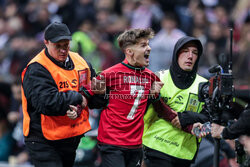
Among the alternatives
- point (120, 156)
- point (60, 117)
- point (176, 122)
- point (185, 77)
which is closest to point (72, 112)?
point (60, 117)

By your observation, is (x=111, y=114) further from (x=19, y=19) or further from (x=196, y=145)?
(x=19, y=19)

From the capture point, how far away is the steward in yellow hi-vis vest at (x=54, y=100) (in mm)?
4543

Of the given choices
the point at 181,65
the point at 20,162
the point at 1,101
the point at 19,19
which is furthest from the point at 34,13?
the point at 181,65

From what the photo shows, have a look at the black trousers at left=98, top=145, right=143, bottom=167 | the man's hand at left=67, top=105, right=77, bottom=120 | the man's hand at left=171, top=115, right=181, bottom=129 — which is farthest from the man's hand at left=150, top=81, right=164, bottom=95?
the man's hand at left=67, top=105, right=77, bottom=120

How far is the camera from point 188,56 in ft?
16.9

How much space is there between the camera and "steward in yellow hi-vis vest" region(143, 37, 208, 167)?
509 centimetres

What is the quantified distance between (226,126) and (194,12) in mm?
4577

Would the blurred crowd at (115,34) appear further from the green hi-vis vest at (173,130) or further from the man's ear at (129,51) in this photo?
the man's ear at (129,51)

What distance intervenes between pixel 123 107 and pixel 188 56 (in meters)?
1.00

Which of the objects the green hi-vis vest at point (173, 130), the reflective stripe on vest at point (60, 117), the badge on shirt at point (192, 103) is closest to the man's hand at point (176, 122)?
the green hi-vis vest at point (173, 130)

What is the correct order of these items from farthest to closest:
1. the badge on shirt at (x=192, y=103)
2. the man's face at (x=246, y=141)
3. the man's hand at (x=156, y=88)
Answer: the badge on shirt at (x=192, y=103)
the man's hand at (x=156, y=88)
the man's face at (x=246, y=141)

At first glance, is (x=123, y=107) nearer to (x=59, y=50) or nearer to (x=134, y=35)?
(x=134, y=35)

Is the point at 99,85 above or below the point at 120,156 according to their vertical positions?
above

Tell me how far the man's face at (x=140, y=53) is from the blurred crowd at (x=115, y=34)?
304 centimetres
